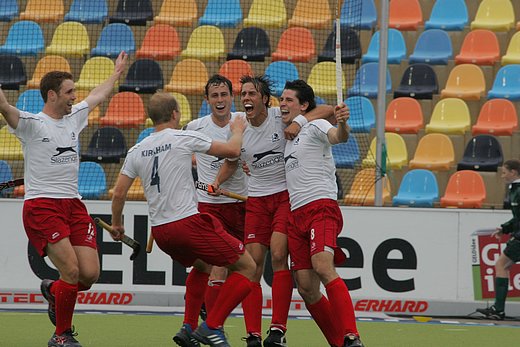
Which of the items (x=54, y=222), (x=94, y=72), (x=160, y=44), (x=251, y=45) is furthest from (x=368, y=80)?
(x=54, y=222)

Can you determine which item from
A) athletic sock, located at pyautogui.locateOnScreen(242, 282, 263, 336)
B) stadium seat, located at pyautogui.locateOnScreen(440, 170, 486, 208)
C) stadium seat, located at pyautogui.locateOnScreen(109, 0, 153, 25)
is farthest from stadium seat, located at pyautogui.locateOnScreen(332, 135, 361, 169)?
athletic sock, located at pyautogui.locateOnScreen(242, 282, 263, 336)

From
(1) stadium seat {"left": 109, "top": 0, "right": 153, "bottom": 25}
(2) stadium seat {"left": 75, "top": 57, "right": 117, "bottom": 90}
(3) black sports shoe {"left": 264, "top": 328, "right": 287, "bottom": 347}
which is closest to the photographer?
(3) black sports shoe {"left": 264, "top": 328, "right": 287, "bottom": 347}

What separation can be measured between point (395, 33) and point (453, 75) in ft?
4.34

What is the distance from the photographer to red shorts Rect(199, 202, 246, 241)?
30.5ft

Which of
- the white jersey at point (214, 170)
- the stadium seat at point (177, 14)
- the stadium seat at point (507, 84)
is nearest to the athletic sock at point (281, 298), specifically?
the white jersey at point (214, 170)

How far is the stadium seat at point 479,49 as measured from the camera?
55.2 ft

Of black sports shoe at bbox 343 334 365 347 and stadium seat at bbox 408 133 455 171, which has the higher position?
stadium seat at bbox 408 133 455 171

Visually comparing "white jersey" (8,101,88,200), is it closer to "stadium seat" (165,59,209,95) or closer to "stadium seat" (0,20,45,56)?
"stadium seat" (165,59,209,95)

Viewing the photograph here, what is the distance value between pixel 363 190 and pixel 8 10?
7816 mm

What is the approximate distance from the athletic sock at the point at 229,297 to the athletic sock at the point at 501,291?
16.8ft

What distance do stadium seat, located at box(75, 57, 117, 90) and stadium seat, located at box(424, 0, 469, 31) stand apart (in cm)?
518

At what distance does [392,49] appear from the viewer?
17188mm

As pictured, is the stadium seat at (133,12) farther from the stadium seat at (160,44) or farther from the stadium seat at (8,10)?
the stadium seat at (8,10)

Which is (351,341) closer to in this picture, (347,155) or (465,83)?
(347,155)
